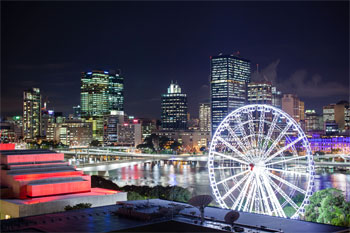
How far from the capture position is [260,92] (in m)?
163

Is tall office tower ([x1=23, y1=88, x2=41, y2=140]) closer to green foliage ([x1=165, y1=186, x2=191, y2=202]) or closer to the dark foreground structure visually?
green foliage ([x1=165, y1=186, x2=191, y2=202])

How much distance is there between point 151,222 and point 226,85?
5718 inches

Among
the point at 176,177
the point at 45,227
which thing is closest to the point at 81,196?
the point at 45,227

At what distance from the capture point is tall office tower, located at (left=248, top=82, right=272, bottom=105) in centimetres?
16338

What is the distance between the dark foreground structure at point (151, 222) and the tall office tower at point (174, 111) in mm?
158838

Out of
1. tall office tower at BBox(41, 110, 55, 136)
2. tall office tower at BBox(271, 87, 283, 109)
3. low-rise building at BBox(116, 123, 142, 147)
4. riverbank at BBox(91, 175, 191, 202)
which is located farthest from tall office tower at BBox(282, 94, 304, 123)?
riverbank at BBox(91, 175, 191, 202)

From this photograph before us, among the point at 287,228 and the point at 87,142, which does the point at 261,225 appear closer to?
the point at 287,228

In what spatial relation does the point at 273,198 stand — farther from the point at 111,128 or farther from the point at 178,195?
the point at 111,128

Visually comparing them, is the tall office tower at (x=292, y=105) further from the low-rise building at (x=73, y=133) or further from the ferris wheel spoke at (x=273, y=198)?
the ferris wheel spoke at (x=273, y=198)

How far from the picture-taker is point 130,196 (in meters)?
36.3

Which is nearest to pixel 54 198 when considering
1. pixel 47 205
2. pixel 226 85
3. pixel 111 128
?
pixel 47 205

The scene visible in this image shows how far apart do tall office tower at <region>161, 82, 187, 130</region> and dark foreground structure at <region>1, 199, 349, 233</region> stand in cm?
15884

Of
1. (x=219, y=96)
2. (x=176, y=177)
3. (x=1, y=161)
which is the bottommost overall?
(x=176, y=177)

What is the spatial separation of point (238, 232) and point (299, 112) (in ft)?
554
